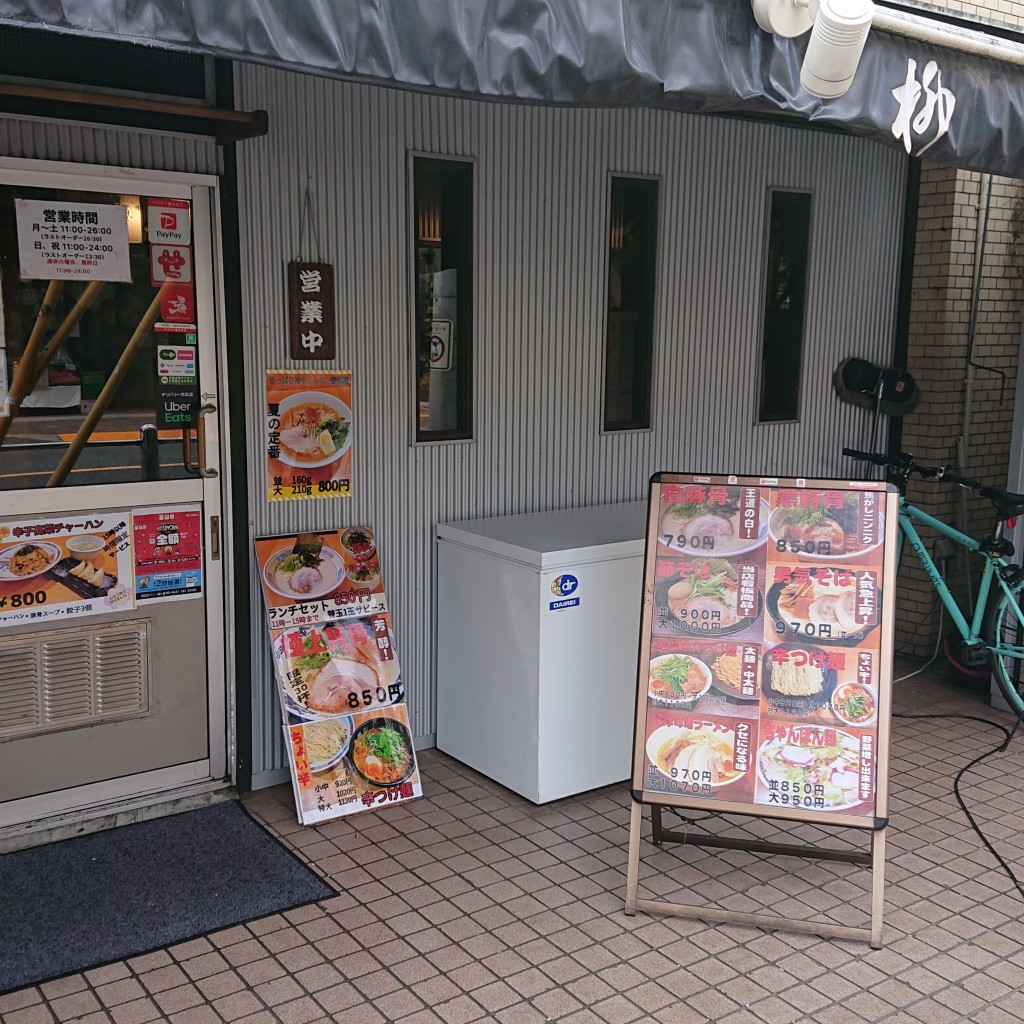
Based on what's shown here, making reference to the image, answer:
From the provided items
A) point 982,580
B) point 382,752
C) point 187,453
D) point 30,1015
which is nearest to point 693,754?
point 382,752

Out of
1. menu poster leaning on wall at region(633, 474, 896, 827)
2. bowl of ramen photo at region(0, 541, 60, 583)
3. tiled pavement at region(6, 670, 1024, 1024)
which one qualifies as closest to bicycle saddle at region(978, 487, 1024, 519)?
tiled pavement at region(6, 670, 1024, 1024)

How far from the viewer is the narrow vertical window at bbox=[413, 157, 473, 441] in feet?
17.5

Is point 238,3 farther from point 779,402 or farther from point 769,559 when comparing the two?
point 779,402

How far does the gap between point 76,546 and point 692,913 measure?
2866mm

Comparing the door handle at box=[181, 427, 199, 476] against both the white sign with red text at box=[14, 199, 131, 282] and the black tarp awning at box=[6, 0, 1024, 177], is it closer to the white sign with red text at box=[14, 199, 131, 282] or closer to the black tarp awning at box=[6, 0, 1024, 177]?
the white sign with red text at box=[14, 199, 131, 282]

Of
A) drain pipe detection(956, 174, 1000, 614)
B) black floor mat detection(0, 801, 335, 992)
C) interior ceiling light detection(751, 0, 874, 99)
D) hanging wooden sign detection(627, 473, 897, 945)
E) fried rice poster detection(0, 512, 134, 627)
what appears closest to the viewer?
interior ceiling light detection(751, 0, 874, 99)

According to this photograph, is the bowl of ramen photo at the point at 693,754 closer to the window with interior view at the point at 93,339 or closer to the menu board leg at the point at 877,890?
the menu board leg at the point at 877,890

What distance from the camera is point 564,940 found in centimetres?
399

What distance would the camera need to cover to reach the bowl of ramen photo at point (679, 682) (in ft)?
13.6

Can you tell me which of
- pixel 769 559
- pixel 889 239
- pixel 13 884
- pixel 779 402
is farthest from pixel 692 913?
pixel 889 239

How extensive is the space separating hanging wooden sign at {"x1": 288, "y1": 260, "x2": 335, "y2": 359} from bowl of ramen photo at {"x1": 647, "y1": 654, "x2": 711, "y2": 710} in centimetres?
212

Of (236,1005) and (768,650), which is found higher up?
(768,650)

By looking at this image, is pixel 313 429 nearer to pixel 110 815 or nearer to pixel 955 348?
pixel 110 815

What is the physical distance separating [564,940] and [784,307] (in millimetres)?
4298
